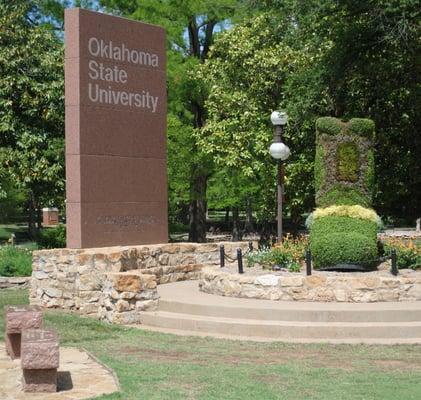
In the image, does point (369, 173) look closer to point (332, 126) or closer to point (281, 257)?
point (332, 126)

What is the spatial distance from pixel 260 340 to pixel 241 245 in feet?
24.2

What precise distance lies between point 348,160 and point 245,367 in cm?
760

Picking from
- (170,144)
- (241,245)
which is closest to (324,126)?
(241,245)

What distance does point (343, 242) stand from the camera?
1512 cm

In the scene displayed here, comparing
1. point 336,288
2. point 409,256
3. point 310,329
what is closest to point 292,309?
point 310,329

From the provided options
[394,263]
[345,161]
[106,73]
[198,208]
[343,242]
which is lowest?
[394,263]

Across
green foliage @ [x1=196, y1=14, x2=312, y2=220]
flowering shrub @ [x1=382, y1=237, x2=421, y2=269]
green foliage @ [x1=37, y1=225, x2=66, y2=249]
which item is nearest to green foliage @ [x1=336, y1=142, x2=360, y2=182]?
flowering shrub @ [x1=382, y1=237, x2=421, y2=269]

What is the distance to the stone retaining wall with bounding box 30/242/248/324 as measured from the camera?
555 inches

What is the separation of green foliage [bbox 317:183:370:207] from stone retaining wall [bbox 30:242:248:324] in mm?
3922

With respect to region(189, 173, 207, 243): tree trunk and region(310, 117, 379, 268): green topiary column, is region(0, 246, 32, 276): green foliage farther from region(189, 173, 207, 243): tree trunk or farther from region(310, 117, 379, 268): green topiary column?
region(189, 173, 207, 243): tree trunk

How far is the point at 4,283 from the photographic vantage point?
778 inches

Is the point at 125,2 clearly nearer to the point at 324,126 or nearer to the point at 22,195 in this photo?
the point at 22,195

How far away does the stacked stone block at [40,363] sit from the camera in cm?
830

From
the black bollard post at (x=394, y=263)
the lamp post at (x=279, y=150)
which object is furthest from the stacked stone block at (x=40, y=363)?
the lamp post at (x=279, y=150)
